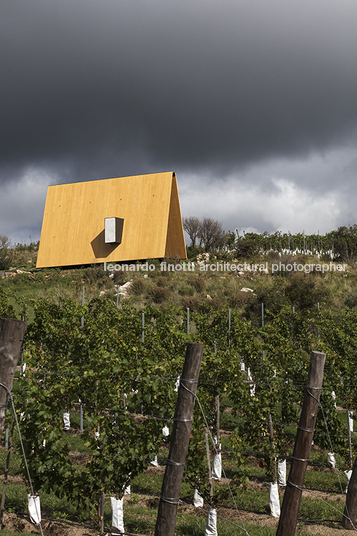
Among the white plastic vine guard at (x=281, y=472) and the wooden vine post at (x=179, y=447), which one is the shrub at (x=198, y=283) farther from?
the wooden vine post at (x=179, y=447)

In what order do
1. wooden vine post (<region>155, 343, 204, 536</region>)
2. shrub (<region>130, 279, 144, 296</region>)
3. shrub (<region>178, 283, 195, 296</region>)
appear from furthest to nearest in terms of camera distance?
1. shrub (<region>178, 283, 195, 296</region>)
2. shrub (<region>130, 279, 144, 296</region>)
3. wooden vine post (<region>155, 343, 204, 536</region>)

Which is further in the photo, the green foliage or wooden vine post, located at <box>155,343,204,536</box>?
the green foliage

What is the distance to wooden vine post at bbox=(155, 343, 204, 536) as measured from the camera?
10.7ft

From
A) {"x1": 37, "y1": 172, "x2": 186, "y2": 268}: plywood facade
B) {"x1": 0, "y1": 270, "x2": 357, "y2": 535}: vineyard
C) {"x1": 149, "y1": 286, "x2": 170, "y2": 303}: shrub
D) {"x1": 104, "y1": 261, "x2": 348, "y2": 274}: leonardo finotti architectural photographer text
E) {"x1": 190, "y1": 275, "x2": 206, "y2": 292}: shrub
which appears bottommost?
{"x1": 0, "y1": 270, "x2": 357, "y2": 535}: vineyard

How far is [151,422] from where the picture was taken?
4.84 metres

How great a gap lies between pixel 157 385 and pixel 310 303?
18956mm

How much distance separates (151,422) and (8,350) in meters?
2.23

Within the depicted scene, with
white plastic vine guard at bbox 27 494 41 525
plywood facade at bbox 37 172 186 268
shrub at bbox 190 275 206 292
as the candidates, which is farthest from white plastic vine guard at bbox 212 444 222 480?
plywood facade at bbox 37 172 186 268

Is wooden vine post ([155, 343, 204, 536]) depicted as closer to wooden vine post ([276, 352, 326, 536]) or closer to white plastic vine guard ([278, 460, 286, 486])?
wooden vine post ([276, 352, 326, 536])

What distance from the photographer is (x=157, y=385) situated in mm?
4852

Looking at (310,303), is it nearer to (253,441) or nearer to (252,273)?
(252,273)

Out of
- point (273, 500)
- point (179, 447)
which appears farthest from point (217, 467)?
point (179, 447)

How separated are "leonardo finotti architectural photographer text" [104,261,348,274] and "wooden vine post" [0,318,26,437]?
2545 cm

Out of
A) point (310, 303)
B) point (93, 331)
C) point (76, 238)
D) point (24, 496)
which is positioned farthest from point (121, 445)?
point (76, 238)
